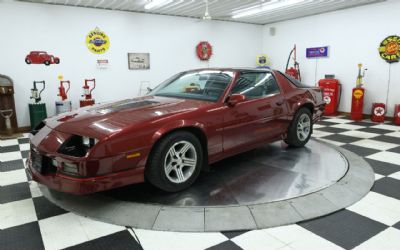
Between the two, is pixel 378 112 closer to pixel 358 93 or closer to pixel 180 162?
pixel 358 93

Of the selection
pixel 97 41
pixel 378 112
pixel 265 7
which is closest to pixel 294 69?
pixel 265 7

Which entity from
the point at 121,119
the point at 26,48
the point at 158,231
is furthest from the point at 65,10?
the point at 158,231

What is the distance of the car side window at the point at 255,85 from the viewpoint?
9.82 feet

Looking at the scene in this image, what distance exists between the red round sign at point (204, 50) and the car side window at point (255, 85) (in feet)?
14.0

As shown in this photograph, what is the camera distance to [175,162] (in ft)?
7.98

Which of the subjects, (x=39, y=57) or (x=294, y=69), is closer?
(x=39, y=57)

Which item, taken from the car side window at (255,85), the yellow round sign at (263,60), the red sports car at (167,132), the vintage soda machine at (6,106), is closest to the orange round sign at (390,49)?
the yellow round sign at (263,60)

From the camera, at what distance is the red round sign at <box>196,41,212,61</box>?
7.44 metres

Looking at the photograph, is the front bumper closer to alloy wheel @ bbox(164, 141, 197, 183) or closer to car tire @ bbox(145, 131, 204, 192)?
car tire @ bbox(145, 131, 204, 192)

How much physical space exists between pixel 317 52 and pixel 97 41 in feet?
17.1

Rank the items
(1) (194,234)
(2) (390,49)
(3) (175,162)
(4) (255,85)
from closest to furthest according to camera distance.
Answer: (1) (194,234) < (3) (175,162) < (4) (255,85) < (2) (390,49)

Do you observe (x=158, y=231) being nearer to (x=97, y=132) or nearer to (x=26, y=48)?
(x=97, y=132)

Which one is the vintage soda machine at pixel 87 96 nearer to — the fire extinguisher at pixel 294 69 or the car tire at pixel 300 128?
the car tire at pixel 300 128

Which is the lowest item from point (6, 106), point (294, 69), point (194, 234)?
point (194, 234)
